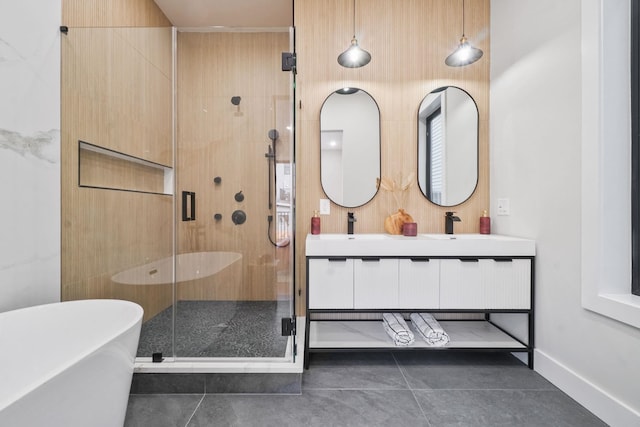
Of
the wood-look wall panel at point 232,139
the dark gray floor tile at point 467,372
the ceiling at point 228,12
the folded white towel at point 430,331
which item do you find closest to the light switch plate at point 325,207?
the wood-look wall panel at point 232,139

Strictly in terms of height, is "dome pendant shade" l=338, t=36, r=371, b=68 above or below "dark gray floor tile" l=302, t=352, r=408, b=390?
above

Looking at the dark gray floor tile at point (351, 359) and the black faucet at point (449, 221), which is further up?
the black faucet at point (449, 221)

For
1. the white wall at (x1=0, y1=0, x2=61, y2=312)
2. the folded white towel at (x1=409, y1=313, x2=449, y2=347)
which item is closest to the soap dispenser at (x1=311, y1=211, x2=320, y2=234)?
the folded white towel at (x1=409, y1=313, x2=449, y2=347)

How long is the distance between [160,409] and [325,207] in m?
1.56

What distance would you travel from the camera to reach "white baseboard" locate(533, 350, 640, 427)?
120 centimetres

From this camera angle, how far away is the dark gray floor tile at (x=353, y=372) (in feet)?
5.12

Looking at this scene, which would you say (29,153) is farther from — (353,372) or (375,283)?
(353,372)

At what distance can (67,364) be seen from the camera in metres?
0.85

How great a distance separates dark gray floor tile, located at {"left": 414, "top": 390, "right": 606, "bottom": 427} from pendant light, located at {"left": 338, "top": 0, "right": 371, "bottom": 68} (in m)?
2.23

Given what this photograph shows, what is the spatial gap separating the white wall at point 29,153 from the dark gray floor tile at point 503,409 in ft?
7.05

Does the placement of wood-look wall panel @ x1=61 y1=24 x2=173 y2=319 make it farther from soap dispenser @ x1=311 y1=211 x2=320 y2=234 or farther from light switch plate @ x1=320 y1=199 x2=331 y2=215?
light switch plate @ x1=320 y1=199 x2=331 y2=215

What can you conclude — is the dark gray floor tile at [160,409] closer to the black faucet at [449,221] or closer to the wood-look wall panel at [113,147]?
the wood-look wall panel at [113,147]

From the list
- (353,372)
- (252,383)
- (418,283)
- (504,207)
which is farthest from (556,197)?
(252,383)

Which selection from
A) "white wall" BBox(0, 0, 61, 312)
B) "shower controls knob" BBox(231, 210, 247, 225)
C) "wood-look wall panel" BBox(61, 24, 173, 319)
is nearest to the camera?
"white wall" BBox(0, 0, 61, 312)
